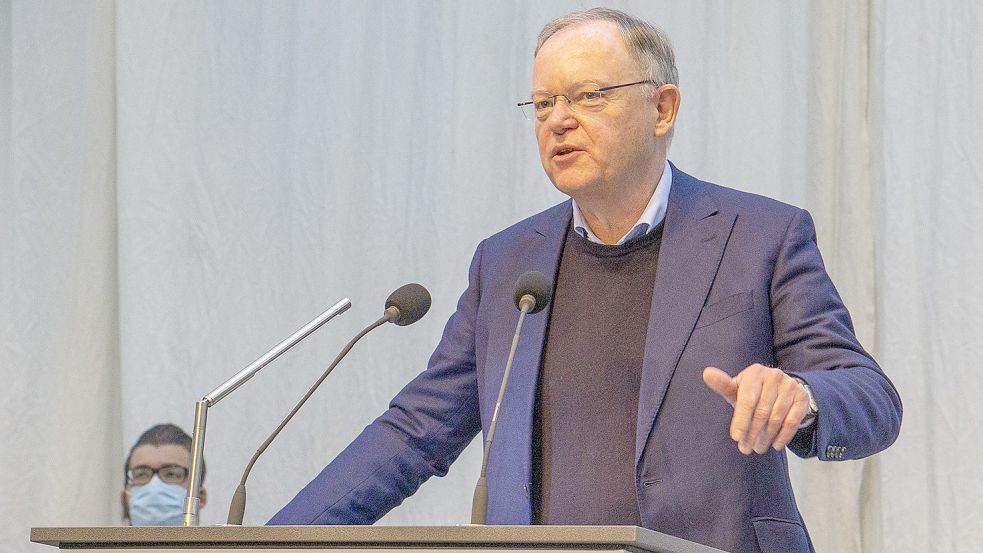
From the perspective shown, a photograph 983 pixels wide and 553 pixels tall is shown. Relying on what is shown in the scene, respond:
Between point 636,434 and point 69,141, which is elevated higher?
point 69,141

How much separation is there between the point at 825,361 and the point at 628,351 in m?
0.38

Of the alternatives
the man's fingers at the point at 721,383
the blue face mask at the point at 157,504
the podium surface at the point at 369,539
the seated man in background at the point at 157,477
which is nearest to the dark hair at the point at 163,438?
the seated man in background at the point at 157,477

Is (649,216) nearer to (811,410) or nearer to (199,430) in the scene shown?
(811,410)

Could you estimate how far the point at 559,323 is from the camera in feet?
8.09

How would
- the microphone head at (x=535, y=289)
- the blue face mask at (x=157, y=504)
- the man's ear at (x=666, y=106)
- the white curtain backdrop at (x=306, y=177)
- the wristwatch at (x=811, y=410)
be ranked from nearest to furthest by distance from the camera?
the wristwatch at (x=811, y=410)
the microphone head at (x=535, y=289)
the man's ear at (x=666, y=106)
the white curtain backdrop at (x=306, y=177)
the blue face mask at (x=157, y=504)

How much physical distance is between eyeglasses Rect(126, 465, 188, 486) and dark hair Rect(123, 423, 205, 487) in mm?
60

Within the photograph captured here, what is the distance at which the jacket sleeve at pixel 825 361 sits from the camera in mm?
1926

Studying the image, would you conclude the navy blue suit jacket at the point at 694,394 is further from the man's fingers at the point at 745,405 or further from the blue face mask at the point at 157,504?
the blue face mask at the point at 157,504

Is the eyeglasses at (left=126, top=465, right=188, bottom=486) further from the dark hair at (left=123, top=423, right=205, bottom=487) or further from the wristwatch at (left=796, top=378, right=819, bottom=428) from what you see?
the wristwatch at (left=796, top=378, right=819, bottom=428)

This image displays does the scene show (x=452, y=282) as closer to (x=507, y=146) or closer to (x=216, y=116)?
(x=507, y=146)

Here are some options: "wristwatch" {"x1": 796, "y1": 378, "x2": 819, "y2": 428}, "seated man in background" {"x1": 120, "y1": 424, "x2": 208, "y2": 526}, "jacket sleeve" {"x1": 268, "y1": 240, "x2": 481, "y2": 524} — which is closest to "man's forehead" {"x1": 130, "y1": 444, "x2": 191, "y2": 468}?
"seated man in background" {"x1": 120, "y1": 424, "x2": 208, "y2": 526}

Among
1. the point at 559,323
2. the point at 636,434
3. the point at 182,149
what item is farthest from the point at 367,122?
the point at 636,434

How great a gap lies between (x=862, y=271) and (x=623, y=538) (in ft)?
7.65

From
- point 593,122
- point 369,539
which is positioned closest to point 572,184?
point 593,122
